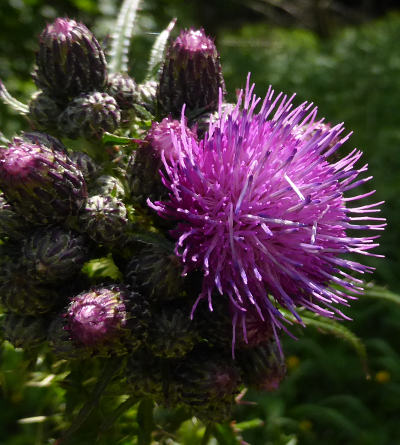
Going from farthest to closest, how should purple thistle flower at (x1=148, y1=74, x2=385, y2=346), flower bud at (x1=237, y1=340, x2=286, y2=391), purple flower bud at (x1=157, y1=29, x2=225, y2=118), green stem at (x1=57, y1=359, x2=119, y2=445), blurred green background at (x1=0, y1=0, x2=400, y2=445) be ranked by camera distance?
blurred green background at (x1=0, y1=0, x2=400, y2=445), purple flower bud at (x1=157, y1=29, x2=225, y2=118), flower bud at (x1=237, y1=340, x2=286, y2=391), purple thistle flower at (x1=148, y1=74, x2=385, y2=346), green stem at (x1=57, y1=359, x2=119, y2=445)

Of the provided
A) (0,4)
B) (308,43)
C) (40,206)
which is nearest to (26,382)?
(40,206)

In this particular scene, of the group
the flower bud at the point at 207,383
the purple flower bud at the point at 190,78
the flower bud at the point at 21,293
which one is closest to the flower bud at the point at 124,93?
the purple flower bud at the point at 190,78

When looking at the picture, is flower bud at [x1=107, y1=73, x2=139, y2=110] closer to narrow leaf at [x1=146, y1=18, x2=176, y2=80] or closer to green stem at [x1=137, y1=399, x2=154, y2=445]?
narrow leaf at [x1=146, y1=18, x2=176, y2=80]

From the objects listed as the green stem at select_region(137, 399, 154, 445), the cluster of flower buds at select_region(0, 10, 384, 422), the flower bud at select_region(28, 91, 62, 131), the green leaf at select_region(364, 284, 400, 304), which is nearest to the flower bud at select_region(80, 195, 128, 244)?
the cluster of flower buds at select_region(0, 10, 384, 422)

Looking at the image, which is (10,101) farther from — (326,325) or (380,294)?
(380,294)

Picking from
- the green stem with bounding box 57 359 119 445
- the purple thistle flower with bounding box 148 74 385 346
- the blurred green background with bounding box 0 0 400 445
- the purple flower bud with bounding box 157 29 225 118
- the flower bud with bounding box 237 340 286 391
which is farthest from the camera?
the blurred green background with bounding box 0 0 400 445

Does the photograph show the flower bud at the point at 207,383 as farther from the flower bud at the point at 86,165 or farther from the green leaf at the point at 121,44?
the green leaf at the point at 121,44

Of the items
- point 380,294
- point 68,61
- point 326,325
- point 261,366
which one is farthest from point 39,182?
point 380,294
